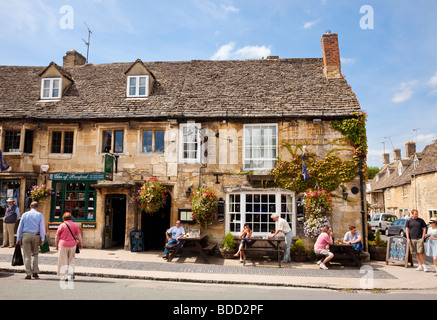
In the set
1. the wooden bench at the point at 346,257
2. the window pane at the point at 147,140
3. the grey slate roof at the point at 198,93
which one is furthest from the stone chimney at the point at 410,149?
the window pane at the point at 147,140

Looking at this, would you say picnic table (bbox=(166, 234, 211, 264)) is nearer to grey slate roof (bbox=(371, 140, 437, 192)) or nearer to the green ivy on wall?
the green ivy on wall

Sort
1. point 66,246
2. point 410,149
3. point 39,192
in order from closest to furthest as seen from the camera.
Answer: point 66,246 → point 39,192 → point 410,149

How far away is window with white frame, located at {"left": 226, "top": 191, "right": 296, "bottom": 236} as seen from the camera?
42.7ft

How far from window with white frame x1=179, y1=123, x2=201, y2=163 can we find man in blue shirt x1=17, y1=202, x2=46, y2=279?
21.7 ft

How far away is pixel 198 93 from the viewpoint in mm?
15398

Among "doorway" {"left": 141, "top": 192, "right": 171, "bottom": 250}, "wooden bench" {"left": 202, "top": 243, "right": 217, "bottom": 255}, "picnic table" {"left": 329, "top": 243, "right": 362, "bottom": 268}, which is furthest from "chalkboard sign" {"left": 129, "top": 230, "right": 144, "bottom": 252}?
"picnic table" {"left": 329, "top": 243, "right": 362, "bottom": 268}

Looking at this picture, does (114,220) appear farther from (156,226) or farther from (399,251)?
(399,251)

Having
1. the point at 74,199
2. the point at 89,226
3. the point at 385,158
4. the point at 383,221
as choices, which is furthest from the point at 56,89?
the point at 385,158

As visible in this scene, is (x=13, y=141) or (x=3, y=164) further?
(x=13, y=141)

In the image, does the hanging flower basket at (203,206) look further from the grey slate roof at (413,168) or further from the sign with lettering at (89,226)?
the grey slate roof at (413,168)

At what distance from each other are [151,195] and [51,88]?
8.34 m

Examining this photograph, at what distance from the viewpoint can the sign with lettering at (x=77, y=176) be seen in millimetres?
14195

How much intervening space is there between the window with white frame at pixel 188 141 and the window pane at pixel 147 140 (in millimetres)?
1477

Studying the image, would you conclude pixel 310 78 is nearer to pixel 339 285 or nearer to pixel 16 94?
pixel 339 285
